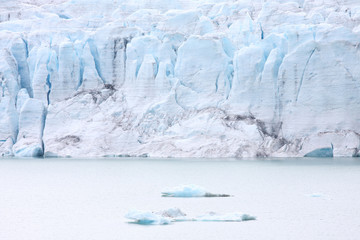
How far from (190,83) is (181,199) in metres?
17.0

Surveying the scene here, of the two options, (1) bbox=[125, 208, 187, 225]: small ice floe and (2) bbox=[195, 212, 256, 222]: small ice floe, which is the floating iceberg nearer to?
(1) bbox=[125, 208, 187, 225]: small ice floe

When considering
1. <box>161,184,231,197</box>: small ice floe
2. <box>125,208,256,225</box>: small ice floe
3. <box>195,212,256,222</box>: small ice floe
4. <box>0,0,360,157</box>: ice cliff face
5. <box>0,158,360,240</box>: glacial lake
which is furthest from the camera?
<box>0,0,360,157</box>: ice cliff face

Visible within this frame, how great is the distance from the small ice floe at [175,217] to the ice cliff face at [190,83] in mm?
17831

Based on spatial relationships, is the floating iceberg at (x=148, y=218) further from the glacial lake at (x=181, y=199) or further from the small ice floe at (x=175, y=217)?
the glacial lake at (x=181, y=199)

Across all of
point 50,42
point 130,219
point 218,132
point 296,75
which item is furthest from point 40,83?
point 130,219

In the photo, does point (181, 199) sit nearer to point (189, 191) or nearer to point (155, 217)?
point (189, 191)

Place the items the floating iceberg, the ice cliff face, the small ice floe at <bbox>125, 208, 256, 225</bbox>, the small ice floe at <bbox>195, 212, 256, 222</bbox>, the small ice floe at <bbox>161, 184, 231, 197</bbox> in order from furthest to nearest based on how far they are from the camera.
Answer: the ice cliff face, the small ice floe at <bbox>161, 184, 231, 197</bbox>, the small ice floe at <bbox>195, 212, 256, 222</bbox>, the small ice floe at <bbox>125, 208, 256, 225</bbox>, the floating iceberg

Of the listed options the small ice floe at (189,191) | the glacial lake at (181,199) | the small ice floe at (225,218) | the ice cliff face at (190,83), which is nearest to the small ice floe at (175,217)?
the small ice floe at (225,218)

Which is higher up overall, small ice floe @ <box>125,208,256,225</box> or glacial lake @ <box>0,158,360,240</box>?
small ice floe @ <box>125,208,256,225</box>

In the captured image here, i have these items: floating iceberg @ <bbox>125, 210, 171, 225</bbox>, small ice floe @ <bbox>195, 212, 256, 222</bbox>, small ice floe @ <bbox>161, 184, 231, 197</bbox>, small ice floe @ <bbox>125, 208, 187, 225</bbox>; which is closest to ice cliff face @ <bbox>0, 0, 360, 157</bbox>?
small ice floe @ <bbox>161, 184, 231, 197</bbox>

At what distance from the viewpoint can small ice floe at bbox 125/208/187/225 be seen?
584 inches

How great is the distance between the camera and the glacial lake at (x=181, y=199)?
1451 centimetres

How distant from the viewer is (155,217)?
48.7 feet

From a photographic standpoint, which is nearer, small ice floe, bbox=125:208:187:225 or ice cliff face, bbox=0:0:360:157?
small ice floe, bbox=125:208:187:225
